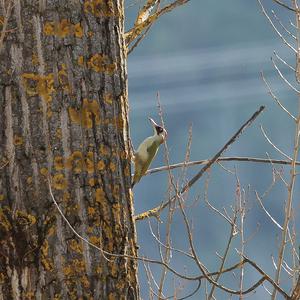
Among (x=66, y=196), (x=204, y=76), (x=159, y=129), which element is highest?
(x=204, y=76)

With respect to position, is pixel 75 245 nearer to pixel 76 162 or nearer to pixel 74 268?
pixel 74 268

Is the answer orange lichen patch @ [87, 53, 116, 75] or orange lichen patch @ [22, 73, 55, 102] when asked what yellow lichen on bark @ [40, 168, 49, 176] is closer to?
orange lichen patch @ [22, 73, 55, 102]

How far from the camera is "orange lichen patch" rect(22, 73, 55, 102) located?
Answer: 8.48ft

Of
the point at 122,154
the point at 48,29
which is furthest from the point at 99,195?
the point at 48,29

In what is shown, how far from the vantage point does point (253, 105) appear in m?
22.8

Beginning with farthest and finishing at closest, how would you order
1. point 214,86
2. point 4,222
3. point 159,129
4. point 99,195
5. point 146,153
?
point 214,86, point 159,129, point 146,153, point 99,195, point 4,222

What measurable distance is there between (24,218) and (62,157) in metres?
0.19

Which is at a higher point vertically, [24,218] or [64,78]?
[64,78]

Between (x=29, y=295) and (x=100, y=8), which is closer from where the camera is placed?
(x=29, y=295)

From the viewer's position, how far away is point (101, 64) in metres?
2.67

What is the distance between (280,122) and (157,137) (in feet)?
54.2

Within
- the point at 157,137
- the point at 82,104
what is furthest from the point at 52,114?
the point at 157,137

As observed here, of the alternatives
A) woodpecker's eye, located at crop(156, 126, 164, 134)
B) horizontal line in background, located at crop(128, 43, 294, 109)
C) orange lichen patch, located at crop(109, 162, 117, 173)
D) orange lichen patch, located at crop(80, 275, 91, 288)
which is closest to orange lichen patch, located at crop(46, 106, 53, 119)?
orange lichen patch, located at crop(109, 162, 117, 173)

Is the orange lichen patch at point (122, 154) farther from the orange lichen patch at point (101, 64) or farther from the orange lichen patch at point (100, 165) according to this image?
the orange lichen patch at point (101, 64)
